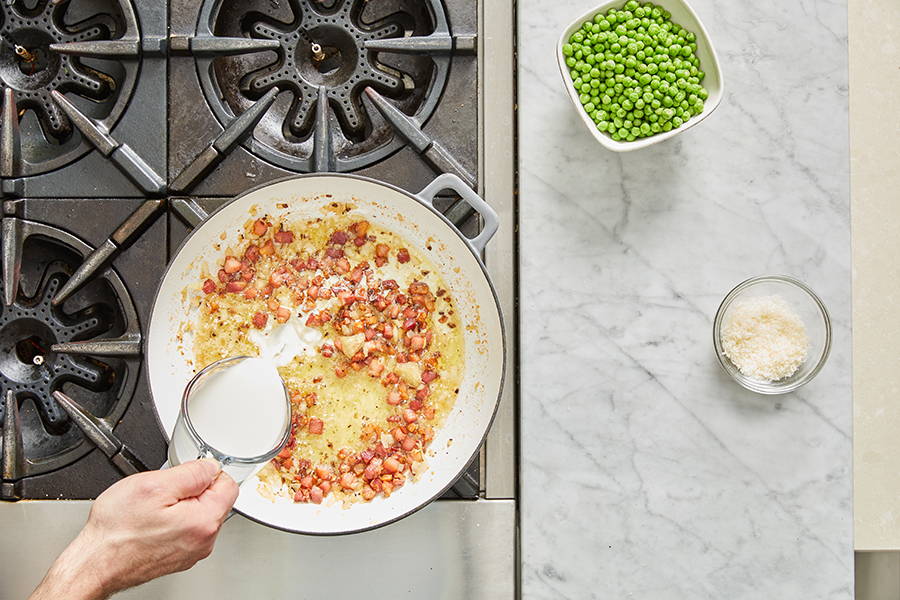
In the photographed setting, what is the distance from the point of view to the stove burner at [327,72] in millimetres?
993

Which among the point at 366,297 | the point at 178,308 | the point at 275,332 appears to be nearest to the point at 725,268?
the point at 366,297

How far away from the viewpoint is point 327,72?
3.38 ft

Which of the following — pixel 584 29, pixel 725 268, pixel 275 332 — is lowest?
pixel 725 268

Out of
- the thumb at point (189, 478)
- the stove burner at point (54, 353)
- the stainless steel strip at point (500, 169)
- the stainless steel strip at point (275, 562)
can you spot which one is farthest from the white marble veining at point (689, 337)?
the stove burner at point (54, 353)

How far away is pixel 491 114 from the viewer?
3.28 ft

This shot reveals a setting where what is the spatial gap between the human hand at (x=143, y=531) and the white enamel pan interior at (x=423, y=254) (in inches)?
6.3

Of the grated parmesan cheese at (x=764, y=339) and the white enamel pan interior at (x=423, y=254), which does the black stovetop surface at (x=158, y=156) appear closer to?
the white enamel pan interior at (x=423, y=254)

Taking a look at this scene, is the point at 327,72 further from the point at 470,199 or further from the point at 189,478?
the point at 189,478

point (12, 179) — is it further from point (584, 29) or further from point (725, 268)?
point (725, 268)

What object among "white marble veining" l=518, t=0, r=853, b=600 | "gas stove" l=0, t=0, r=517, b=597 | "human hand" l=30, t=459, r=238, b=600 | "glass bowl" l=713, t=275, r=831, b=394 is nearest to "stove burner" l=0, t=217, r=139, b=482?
"gas stove" l=0, t=0, r=517, b=597

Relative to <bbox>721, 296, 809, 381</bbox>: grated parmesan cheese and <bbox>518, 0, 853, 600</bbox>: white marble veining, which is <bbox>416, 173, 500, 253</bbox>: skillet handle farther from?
<bbox>721, 296, 809, 381</bbox>: grated parmesan cheese

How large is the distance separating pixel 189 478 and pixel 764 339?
697 mm

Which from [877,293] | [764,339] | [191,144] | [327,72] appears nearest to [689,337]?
[764,339]

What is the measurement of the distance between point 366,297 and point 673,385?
42cm
